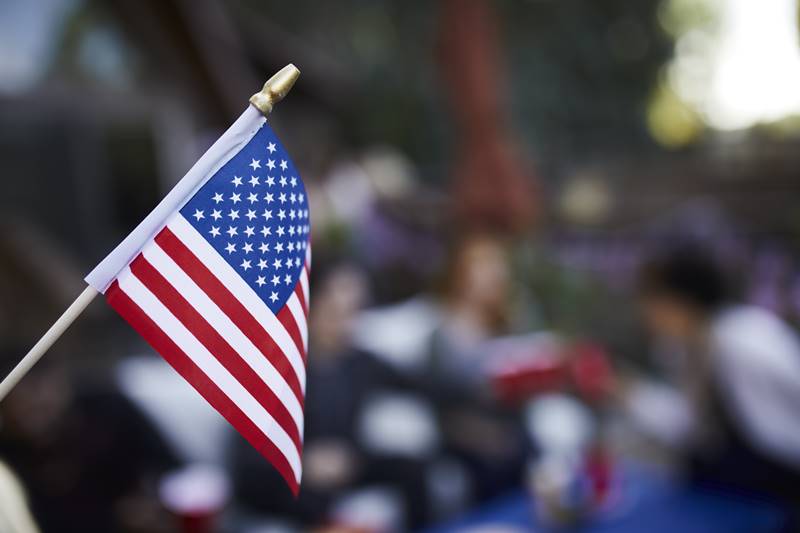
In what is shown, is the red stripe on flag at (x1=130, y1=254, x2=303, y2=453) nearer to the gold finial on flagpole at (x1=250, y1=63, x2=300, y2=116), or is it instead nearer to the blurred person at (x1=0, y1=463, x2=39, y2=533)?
the gold finial on flagpole at (x1=250, y1=63, x2=300, y2=116)

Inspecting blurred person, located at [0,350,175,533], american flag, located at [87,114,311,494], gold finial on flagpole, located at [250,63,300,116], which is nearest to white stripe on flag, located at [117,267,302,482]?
american flag, located at [87,114,311,494]

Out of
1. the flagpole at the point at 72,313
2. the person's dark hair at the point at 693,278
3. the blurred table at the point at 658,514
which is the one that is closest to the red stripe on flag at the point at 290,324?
the flagpole at the point at 72,313

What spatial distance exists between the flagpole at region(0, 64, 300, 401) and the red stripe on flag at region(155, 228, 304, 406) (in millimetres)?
125

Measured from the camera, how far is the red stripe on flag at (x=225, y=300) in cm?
96

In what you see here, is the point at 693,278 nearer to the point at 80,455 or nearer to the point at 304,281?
the point at 304,281

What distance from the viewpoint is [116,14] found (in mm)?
5195

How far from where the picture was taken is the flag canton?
980mm

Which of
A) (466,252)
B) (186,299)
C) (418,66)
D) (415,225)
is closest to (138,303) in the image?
(186,299)

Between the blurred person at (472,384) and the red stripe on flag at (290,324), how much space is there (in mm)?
1951

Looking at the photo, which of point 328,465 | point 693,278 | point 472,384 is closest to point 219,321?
point 328,465

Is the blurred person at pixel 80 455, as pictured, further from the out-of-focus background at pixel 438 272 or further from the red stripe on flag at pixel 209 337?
the red stripe on flag at pixel 209 337

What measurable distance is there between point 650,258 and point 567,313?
3623mm

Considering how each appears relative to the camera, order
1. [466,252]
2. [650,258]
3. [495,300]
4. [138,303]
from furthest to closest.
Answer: [495,300] < [466,252] < [650,258] < [138,303]

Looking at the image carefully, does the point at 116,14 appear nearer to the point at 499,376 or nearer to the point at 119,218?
the point at 119,218
